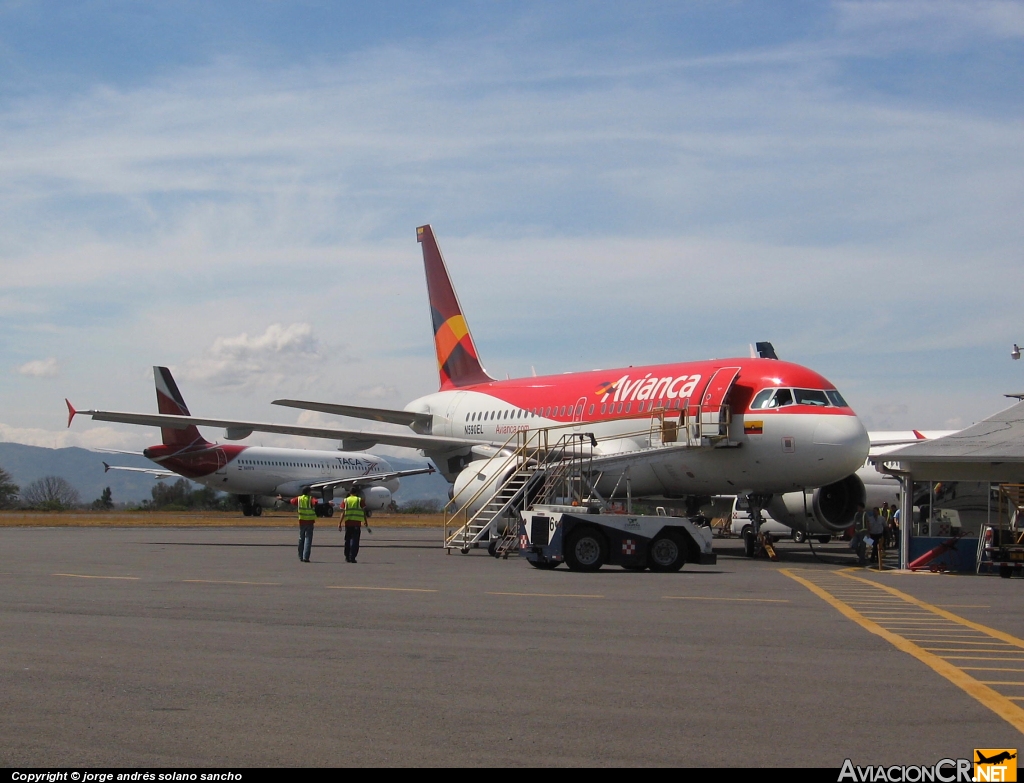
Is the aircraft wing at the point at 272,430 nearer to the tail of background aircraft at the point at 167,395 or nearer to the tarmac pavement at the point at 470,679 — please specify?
the tarmac pavement at the point at 470,679

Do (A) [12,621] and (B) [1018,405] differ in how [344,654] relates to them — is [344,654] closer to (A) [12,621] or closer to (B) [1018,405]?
(A) [12,621]

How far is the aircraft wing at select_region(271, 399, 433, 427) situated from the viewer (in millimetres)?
29669

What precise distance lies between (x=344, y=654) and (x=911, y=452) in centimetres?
1596

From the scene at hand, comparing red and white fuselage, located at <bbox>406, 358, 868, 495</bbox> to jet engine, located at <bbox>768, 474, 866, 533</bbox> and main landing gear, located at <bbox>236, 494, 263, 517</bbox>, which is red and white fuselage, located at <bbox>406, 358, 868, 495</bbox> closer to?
jet engine, located at <bbox>768, 474, 866, 533</bbox>

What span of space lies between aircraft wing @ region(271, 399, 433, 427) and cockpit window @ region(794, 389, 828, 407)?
1262cm

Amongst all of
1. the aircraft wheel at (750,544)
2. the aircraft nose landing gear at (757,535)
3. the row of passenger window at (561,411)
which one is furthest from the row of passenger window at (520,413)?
the aircraft wheel at (750,544)

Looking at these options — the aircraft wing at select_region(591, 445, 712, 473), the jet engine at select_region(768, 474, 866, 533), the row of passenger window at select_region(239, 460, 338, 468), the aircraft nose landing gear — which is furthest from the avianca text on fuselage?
the row of passenger window at select_region(239, 460, 338, 468)

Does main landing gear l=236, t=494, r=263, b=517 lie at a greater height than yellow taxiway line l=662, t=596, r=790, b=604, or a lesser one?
lesser

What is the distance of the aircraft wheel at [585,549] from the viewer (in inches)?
807

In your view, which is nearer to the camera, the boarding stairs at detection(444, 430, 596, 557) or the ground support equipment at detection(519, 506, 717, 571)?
the ground support equipment at detection(519, 506, 717, 571)

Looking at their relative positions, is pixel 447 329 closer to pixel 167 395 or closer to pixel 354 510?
pixel 354 510

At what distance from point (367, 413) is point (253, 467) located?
38.6 metres

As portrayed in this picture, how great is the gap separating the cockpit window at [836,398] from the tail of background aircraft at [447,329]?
13703 millimetres

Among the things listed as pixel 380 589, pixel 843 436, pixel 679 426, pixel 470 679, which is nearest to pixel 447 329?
pixel 679 426
